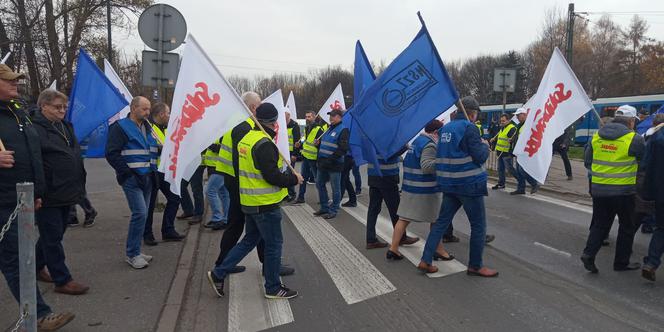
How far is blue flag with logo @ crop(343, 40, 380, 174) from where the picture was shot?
5.68 meters

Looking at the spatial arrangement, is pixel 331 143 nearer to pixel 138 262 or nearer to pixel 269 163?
pixel 138 262

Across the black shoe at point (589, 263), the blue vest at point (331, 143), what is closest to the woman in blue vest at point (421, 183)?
the black shoe at point (589, 263)

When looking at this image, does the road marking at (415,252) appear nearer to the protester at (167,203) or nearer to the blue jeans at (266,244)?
the blue jeans at (266,244)

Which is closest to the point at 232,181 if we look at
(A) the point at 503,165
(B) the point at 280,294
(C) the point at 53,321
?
(B) the point at 280,294

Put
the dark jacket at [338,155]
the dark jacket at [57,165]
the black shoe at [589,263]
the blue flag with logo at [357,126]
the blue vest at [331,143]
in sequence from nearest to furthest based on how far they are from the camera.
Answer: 1. the dark jacket at [57,165]
2. the black shoe at [589,263]
3. the blue flag with logo at [357,126]
4. the dark jacket at [338,155]
5. the blue vest at [331,143]

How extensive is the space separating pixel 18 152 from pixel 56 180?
1.97ft

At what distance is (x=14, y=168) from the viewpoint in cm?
356

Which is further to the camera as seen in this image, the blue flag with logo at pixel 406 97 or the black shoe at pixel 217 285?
the blue flag with logo at pixel 406 97

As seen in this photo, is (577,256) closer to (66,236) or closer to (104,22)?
(66,236)

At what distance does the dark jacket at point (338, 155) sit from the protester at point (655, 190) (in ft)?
13.8

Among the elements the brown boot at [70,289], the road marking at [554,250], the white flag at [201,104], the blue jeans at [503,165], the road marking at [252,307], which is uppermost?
the white flag at [201,104]

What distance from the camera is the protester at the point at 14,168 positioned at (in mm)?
3504

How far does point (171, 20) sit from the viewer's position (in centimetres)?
785

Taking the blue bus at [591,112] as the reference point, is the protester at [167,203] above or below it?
below
